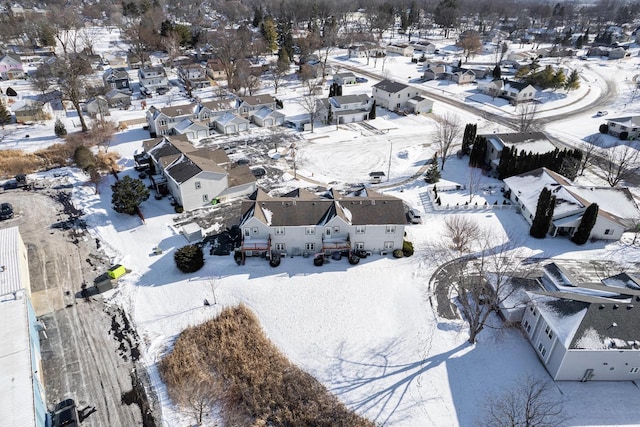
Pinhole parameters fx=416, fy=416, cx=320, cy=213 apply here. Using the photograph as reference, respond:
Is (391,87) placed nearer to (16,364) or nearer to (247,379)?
(247,379)

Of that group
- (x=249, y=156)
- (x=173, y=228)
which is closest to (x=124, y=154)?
(x=249, y=156)

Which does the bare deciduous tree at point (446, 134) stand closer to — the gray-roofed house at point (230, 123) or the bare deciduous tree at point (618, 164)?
the bare deciduous tree at point (618, 164)

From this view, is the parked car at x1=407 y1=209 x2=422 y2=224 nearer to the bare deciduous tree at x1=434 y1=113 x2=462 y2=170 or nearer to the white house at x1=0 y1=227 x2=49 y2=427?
the bare deciduous tree at x1=434 y1=113 x2=462 y2=170

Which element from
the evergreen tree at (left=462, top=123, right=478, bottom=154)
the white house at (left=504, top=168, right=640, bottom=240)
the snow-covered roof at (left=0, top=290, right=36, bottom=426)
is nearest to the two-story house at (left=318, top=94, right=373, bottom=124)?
the evergreen tree at (left=462, top=123, right=478, bottom=154)

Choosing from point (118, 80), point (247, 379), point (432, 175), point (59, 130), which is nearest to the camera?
point (247, 379)

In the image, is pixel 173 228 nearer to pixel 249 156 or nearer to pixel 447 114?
pixel 249 156

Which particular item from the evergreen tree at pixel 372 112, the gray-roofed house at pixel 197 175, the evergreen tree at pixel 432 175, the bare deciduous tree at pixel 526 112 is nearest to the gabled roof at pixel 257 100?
the evergreen tree at pixel 372 112

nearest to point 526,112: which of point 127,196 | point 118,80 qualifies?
point 127,196
